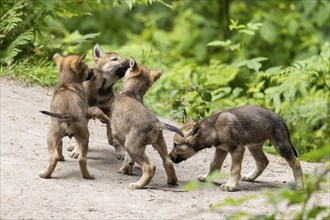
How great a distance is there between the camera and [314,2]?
54.6ft

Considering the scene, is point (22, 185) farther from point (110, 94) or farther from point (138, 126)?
point (110, 94)

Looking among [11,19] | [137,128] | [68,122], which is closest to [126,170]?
[137,128]

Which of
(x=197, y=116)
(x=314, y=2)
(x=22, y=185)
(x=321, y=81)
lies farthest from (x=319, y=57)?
(x=22, y=185)

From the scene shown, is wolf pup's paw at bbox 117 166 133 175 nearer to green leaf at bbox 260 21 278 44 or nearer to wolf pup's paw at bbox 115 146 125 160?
wolf pup's paw at bbox 115 146 125 160

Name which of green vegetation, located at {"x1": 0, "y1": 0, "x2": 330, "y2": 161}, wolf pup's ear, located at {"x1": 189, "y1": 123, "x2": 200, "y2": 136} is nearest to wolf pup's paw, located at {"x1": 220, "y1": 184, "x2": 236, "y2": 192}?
wolf pup's ear, located at {"x1": 189, "y1": 123, "x2": 200, "y2": 136}

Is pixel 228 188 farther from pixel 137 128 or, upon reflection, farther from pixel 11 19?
pixel 11 19

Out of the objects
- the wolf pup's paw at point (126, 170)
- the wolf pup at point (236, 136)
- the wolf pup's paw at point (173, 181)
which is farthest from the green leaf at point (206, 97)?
the wolf pup's paw at point (173, 181)

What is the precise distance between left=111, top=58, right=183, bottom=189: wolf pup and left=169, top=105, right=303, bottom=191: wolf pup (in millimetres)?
387

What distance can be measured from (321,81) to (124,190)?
16.5 feet

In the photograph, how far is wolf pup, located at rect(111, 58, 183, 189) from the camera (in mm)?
8500

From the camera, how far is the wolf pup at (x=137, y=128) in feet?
27.9

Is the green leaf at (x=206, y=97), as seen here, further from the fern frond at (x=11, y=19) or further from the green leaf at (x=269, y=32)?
the green leaf at (x=269, y=32)

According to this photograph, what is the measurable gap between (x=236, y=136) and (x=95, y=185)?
1443 mm

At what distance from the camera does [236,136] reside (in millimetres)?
8773
